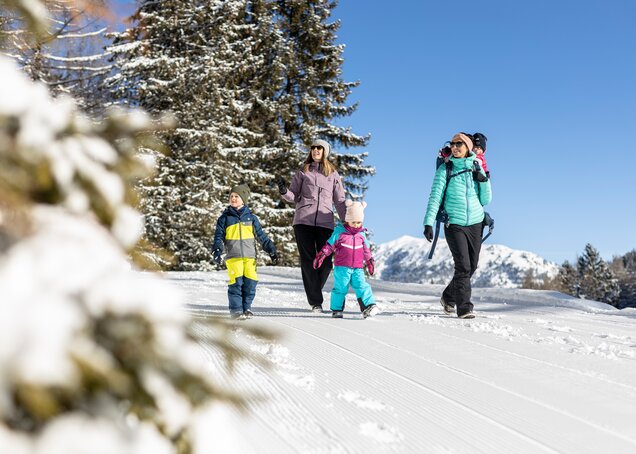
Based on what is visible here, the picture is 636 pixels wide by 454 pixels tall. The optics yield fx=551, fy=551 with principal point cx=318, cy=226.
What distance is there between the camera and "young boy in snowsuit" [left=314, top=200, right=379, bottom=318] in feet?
22.4

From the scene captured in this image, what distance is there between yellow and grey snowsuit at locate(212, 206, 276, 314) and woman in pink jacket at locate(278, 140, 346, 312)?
767 mm

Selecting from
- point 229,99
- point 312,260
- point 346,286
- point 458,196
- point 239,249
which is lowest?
point 346,286

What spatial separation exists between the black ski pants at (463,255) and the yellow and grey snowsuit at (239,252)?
2312 mm

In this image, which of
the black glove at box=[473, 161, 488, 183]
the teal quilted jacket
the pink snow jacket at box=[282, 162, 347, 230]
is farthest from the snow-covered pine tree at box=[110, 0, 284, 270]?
the black glove at box=[473, 161, 488, 183]

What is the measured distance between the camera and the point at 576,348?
207 inches

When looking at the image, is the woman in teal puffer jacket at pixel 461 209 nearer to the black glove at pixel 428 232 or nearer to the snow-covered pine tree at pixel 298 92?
the black glove at pixel 428 232

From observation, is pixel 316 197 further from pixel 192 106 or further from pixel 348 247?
pixel 192 106

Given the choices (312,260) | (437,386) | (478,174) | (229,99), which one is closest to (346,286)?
(312,260)

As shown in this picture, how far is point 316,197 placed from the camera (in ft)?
24.6

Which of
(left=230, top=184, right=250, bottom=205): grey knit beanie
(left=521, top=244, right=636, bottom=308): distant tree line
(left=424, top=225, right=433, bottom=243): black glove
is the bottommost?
(left=521, top=244, right=636, bottom=308): distant tree line

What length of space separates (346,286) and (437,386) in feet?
10.8

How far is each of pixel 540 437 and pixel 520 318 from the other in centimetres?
503

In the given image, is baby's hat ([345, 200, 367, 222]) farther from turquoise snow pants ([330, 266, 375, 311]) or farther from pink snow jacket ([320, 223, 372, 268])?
turquoise snow pants ([330, 266, 375, 311])

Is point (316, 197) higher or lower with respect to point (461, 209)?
higher
